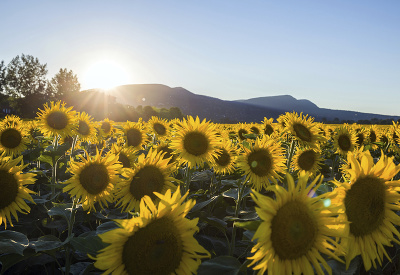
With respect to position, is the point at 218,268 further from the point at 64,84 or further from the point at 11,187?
the point at 64,84

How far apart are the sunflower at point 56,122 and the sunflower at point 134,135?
163 cm

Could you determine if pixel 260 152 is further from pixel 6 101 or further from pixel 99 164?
pixel 6 101

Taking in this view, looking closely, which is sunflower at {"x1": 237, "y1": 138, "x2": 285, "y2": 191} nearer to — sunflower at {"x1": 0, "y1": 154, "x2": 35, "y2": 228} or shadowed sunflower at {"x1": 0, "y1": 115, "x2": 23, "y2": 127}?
sunflower at {"x1": 0, "y1": 154, "x2": 35, "y2": 228}

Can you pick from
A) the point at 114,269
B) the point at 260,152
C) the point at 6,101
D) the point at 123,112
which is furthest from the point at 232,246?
the point at 6,101

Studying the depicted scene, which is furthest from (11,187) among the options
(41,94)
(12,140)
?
(41,94)

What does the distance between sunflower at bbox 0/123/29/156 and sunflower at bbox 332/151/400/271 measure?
6.03m

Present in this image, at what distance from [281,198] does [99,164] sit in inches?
84.0

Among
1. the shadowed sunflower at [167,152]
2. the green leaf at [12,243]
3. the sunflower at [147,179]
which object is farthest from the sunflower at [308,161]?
the green leaf at [12,243]

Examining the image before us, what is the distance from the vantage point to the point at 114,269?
176 centimetres

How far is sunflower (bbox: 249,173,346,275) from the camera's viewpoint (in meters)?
1.57

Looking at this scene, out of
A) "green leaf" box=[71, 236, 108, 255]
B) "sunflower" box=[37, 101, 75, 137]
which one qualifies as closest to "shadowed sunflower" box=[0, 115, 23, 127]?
"sunflower" box=[37, 101, 75, 137]

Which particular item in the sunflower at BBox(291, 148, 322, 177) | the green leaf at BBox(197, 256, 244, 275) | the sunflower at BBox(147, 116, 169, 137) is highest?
the sunflower at BBox(147, 116, 169, 137)

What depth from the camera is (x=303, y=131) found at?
491 centimetres

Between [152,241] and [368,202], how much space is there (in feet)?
4.78
